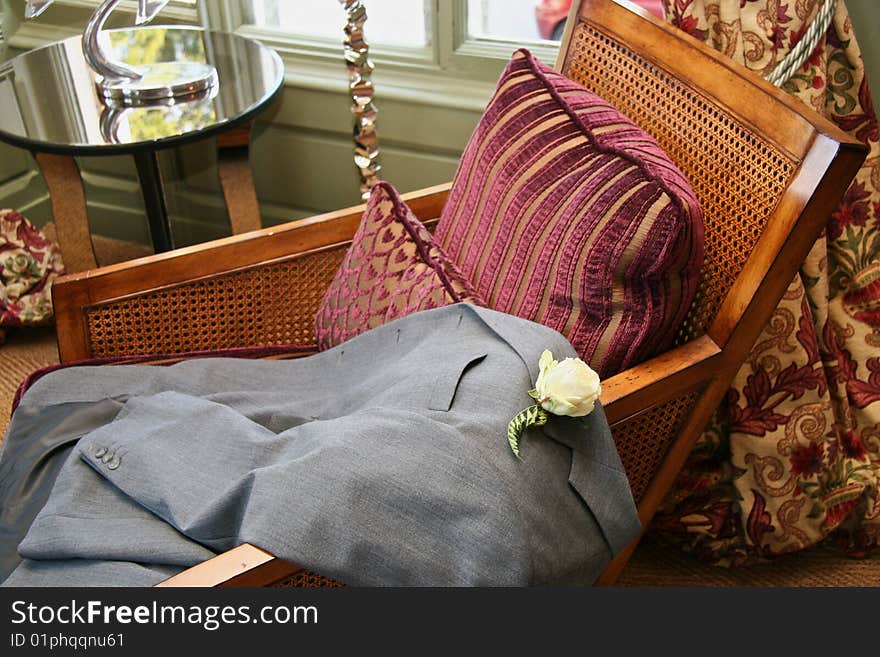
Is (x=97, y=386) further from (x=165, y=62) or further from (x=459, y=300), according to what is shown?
(x=165, y=62)

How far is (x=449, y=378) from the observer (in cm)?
114

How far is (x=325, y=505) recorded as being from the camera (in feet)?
3.33

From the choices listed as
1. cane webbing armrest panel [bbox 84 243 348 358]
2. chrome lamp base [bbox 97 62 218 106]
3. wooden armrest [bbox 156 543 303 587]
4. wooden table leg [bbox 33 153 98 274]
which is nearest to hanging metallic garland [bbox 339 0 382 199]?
chrome lamp base [bbox 97 62 218 106]

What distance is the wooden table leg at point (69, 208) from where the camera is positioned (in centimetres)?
194

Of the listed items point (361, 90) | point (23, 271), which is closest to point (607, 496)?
point (361, 90)

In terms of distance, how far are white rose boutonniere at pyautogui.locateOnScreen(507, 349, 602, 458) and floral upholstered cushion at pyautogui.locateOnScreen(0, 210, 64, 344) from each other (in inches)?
65.5

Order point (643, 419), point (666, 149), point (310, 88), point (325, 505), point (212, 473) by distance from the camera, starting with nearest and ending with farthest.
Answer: point (325, 505), point (212, 473), point (643, 419), point (666, 149), point (310, 88)

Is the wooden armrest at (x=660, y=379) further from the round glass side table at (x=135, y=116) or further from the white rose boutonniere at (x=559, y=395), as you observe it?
the round glass side table at (x=135, y=116)

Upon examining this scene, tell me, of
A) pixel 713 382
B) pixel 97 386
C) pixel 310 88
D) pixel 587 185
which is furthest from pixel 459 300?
pixel 310 88

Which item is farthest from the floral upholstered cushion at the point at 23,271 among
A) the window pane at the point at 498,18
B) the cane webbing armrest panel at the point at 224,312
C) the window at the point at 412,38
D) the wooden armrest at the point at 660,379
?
the wooden armrest at the point at 660,379

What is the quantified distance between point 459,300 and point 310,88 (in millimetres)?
1208

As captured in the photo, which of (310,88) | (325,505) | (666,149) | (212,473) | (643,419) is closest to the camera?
(325,505)

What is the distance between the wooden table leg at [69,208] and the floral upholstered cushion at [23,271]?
319 millimetres

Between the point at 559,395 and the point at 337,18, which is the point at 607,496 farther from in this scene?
the point at 337,18
